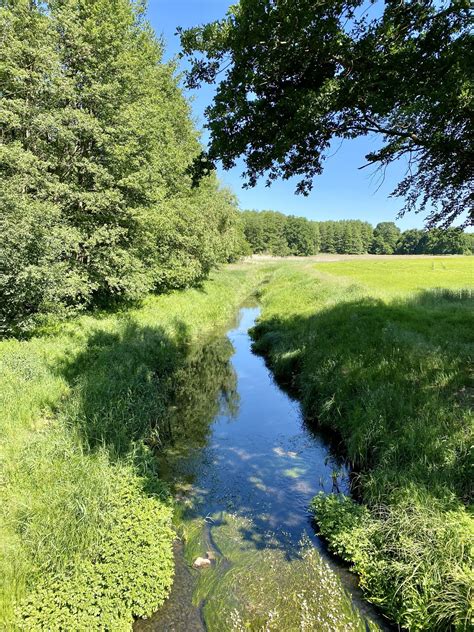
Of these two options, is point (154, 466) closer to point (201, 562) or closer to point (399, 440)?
point (201, 562)

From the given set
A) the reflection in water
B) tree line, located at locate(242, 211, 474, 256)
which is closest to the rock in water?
the reflection in water

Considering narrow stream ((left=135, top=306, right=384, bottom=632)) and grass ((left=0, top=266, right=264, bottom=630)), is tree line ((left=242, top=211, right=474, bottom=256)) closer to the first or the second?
narrow stream ((left=135, top=306, right=384, bottom=632))

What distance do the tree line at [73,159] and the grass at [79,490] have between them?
9.22ft

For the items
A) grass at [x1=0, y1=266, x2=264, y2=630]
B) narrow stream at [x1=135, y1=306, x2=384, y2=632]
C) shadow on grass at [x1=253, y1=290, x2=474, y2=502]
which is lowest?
narrow stream at [x1=135, y1=306, x2=384, y2=632]

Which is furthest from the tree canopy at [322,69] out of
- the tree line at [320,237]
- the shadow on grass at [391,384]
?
the tree line at [320,237]

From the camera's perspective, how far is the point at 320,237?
502ft

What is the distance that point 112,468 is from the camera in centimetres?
714

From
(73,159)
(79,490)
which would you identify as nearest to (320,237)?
(73,159)

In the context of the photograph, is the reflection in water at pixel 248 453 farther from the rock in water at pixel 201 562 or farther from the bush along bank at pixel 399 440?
the rock in water at pixel 201 562

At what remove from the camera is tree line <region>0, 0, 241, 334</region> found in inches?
505

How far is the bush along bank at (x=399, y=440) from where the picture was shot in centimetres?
505

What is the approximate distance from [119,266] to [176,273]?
265 inches

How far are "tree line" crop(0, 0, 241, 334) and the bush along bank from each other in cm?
892

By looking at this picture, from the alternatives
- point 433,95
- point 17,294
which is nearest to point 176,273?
point 17,294
